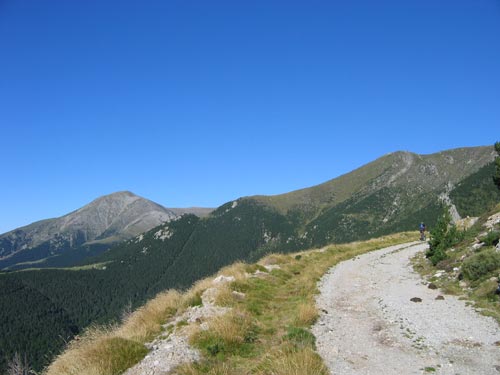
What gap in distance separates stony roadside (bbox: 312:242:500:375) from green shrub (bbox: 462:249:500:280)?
1.93m

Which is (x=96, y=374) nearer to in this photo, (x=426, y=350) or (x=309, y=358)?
(x=309, y=358)

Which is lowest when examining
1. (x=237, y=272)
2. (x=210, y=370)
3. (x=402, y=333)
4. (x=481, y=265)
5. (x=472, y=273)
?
(x=402, y=333)

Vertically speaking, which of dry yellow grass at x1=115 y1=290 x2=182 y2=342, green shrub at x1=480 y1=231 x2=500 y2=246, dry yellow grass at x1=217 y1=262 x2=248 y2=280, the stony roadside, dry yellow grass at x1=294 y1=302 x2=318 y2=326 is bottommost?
the stony roadside

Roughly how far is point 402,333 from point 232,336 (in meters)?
5.61

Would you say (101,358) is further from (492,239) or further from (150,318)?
(492,239)

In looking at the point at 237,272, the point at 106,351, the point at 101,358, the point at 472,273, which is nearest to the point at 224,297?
the point at 237,272

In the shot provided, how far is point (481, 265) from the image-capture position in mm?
16609

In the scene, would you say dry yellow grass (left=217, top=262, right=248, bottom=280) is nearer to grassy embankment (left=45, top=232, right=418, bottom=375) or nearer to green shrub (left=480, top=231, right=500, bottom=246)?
grassy embankment (left=45, top=232, right=418, bottom=375)

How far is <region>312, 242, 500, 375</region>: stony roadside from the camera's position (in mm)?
8992

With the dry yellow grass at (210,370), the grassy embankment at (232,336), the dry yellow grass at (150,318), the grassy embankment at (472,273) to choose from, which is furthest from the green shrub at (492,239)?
the dry yellow grass at (210,370)

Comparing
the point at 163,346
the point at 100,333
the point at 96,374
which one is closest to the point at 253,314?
the point at 163,346

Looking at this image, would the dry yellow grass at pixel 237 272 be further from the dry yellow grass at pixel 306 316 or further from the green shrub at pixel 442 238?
the green shrub at pixel 442 238

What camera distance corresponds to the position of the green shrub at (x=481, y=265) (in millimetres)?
16359

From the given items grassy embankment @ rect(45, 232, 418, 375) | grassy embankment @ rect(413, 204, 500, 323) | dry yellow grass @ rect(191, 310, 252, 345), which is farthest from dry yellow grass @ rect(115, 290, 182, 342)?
grassy embankment @ rect(413, 204, 500, 323)
